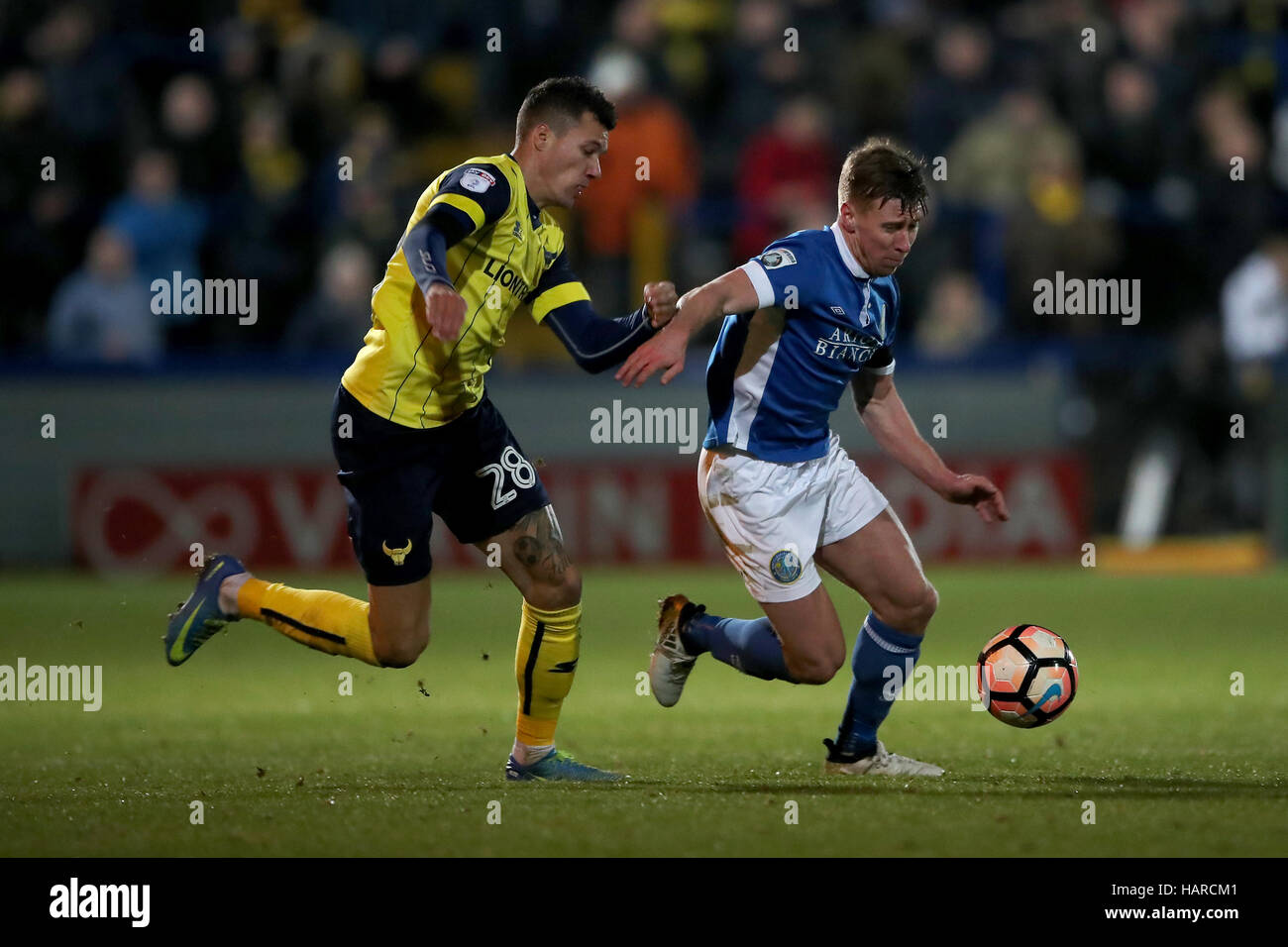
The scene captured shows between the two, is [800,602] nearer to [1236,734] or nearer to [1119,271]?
[1236,734]

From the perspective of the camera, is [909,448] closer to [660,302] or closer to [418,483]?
[660,302]

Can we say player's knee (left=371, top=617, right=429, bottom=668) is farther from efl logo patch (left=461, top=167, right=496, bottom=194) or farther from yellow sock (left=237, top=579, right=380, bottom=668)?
efl logo patch (left=461, top=167, right=496, bottom=194)

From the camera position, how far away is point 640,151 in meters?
13.9

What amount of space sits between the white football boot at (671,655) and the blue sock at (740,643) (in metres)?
0.03

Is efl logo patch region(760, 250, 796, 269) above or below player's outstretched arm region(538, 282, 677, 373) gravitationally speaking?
above

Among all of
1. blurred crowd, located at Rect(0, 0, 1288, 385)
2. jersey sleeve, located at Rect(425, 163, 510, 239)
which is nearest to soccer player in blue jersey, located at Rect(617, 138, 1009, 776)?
jersey sleeve, located at Rect(425, 163, 510, 239)

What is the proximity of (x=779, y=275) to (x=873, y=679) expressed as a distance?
4.67 ft

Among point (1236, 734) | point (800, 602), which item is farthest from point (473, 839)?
point (1236, 734)

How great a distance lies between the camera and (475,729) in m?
7.73

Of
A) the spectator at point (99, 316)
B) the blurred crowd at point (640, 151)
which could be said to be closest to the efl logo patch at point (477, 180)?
the blurred crowd at point (640, 151)

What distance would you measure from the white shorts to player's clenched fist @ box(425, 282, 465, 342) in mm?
1458

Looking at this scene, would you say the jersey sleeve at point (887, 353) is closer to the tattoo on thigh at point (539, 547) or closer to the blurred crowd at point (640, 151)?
the tattoo on thigh at point (539, 547)

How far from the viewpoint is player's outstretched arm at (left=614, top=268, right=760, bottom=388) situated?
5684mm

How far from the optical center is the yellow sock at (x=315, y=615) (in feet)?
21.2
